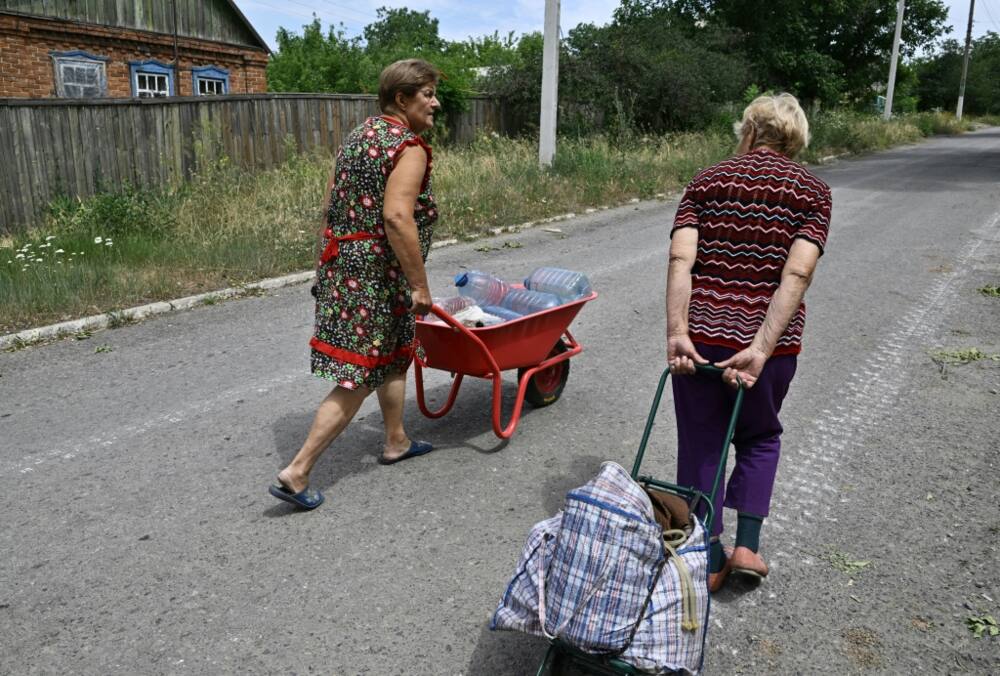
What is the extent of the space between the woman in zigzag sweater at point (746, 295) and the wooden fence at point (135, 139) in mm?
10968

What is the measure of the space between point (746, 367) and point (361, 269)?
1766 mm

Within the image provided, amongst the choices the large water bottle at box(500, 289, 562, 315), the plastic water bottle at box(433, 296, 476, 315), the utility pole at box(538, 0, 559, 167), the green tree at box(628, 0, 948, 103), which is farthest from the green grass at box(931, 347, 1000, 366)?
the green tree at box(628, 0, 948, 103)

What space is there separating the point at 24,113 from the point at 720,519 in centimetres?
1148

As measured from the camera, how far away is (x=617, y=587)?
2.29 meters

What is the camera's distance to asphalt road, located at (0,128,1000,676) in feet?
9.61

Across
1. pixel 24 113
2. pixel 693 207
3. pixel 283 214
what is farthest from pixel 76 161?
pixel 693 207

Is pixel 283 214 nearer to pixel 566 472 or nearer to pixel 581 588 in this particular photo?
pixel 566 472

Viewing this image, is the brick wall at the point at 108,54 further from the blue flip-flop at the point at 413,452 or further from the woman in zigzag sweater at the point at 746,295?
the woman in zigzag sweater at the point at 746,295

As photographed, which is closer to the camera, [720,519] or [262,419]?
[720,519]

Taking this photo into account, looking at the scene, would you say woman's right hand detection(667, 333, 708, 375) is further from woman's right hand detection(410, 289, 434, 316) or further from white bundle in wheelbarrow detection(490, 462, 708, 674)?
woman's right hand detection(410, 289, 434, 316)

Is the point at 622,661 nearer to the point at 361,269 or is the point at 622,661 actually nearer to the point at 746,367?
the point at 746,367

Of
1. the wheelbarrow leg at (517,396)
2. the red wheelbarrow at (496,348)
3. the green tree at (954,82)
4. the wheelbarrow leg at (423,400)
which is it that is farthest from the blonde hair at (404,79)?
the green tree at (954,82)

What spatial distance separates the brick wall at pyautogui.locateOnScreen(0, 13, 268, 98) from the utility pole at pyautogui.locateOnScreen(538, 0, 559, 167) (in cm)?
1072

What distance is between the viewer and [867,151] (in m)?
28.2
